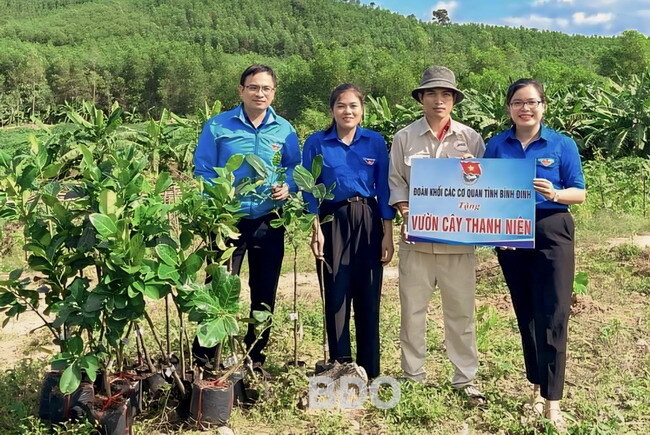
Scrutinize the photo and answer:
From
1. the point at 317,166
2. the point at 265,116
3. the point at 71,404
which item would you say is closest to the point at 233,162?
the point at 317,166

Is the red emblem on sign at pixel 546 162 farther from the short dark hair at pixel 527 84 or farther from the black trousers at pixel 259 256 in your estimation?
the black trousers at pixel 259 256

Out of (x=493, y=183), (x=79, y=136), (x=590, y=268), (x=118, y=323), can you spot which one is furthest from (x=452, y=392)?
(x=79, y=136)

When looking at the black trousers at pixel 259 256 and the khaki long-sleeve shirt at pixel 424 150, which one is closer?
the khaki long-sleeve shirt at pixel 424 150

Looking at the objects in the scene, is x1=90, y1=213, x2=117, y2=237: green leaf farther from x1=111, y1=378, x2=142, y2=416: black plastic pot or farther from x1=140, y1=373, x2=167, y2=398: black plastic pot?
x1=140, y1=373, x2=167, y2=398: black plastic pot

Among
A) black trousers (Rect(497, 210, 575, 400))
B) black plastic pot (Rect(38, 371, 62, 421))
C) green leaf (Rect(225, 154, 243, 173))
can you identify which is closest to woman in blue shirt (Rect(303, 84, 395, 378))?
green leaf (Rect(225, 154, 243, 173))

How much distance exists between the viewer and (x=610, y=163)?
9.63 meters

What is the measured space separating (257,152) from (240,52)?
78.7 m

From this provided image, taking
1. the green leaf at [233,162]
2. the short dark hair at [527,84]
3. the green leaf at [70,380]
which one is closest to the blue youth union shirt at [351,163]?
the green leaf at [233,162]

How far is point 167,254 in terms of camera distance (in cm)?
220

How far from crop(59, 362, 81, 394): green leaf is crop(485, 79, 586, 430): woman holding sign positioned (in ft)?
6.32

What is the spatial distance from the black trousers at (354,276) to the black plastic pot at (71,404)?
1169 mm

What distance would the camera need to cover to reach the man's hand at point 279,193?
2.77 m

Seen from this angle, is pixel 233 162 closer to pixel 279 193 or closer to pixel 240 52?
pixel 279 193

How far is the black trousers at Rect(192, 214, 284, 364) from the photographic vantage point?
2914 mm
